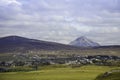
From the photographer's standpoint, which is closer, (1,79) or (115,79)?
(115,79)

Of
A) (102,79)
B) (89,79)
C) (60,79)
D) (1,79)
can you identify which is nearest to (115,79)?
(102,79)

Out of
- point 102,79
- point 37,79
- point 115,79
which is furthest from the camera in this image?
point 37,79

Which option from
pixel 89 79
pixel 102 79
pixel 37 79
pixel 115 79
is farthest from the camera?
pixel 37 79

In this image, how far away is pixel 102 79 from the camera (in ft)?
294

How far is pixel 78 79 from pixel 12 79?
23543 mm

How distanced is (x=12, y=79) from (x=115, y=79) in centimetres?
4437

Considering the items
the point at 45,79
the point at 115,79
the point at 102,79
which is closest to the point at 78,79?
the point at 45,79

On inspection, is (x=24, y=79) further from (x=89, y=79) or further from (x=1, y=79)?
(x=89, y=79)

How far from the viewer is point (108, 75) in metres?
92.4

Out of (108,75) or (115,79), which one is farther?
(108,75)

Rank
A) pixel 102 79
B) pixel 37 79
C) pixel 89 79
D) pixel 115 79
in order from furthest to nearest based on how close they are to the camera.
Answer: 1. pixel 37 79
2. pixel 89 79
3. pixel 102 79
4. pixel 115 79

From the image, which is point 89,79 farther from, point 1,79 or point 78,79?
point 1,79

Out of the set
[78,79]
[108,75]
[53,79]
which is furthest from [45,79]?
[108,75]

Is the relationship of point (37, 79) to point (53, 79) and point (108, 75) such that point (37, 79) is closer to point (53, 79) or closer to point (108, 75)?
point (53, 79)
